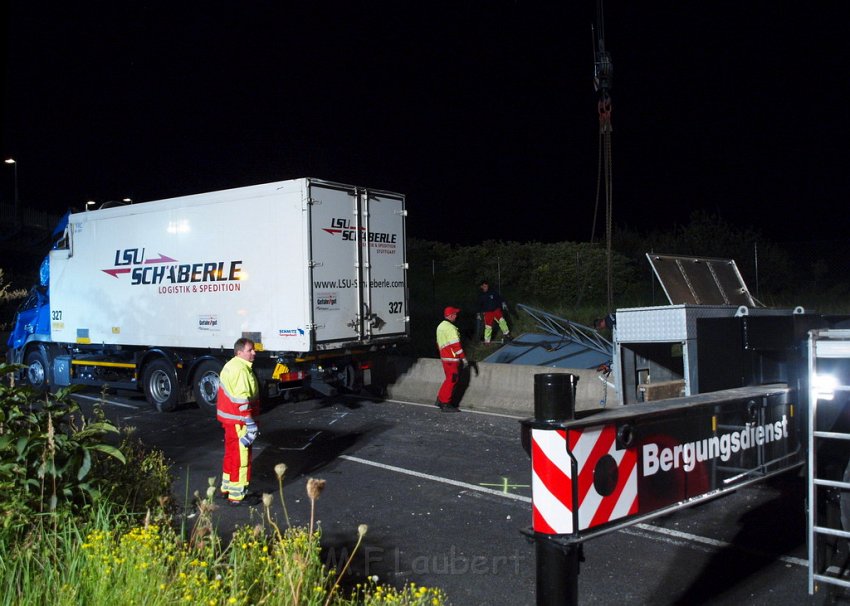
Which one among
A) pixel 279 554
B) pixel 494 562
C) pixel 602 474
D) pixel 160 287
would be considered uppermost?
pixel 160 287

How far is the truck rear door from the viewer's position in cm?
1127

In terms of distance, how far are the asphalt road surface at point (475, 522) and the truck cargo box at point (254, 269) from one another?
1807 millimetres

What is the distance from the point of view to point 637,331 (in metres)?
6.98

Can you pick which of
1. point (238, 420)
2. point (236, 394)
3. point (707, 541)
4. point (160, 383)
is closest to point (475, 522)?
point (707, 541)

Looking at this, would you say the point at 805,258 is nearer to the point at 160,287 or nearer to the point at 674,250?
the point at 674,250

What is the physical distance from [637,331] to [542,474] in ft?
14.8

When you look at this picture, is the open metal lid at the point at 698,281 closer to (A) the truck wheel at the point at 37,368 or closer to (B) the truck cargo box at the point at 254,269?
(B) the truck cargo box at the point at 254,269

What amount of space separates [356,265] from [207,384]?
324cm

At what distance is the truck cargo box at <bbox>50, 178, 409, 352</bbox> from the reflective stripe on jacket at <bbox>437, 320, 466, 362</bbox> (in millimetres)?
793

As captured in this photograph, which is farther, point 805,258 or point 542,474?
point 805,258

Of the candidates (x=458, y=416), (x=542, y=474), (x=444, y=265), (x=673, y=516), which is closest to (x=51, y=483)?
(x=542, y=474)

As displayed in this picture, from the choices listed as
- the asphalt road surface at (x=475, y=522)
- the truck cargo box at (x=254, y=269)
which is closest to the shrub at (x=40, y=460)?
the asphalt road surface at (x=475, y=522)

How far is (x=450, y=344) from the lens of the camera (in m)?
12.6

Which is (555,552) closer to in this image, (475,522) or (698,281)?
(475,522)
